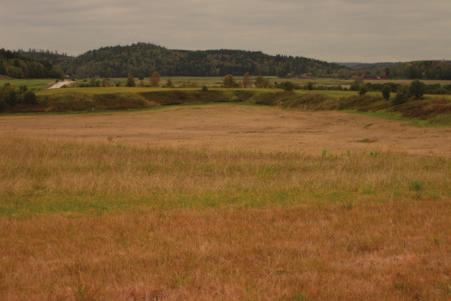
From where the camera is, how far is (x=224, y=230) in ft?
32.8

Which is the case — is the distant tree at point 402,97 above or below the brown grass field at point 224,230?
above

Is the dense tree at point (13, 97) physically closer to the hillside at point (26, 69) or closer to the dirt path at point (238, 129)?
the dirt path at point (238, 129)

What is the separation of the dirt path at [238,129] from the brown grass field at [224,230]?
1560 centimetres

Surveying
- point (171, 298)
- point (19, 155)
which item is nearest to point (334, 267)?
point (171, 298)

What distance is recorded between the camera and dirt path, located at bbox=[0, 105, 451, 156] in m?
38.6

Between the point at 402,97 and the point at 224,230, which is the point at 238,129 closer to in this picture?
the point at 402,97

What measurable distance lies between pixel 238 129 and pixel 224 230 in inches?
1855

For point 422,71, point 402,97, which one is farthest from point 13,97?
point 422,71

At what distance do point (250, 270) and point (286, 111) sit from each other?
3031 inches

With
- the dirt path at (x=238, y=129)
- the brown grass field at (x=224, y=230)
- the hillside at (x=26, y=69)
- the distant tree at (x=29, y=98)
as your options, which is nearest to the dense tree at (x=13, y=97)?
the distant tree at (x=29, y=98)

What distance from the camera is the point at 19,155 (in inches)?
921

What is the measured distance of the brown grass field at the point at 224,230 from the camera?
717 centimetres

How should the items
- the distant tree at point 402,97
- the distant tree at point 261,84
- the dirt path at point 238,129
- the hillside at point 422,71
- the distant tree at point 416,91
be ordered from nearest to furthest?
1. the dirt path at point 238,129
2. the distant tree at point 402,97
3. the distant tree at point 416,91
4. the distant tree at point 261,84
5. the hillside at point 422,71

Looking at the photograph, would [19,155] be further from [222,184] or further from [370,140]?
[370,140]
